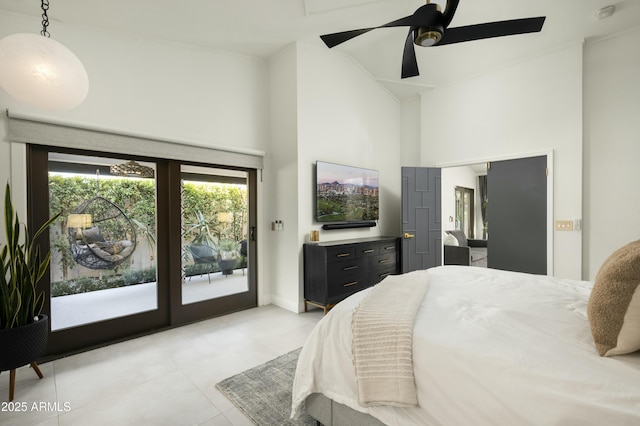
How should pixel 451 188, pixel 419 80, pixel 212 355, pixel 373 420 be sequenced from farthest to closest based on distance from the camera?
pixel 451 188, pixel 419 80, pixel 212 355, pixel 373 420

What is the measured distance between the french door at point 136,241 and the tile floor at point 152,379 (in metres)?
0.31

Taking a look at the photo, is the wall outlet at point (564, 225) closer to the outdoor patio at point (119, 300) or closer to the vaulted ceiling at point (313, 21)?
the vaulted ceiling at point (313, 21)

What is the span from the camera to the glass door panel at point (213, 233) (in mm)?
3355

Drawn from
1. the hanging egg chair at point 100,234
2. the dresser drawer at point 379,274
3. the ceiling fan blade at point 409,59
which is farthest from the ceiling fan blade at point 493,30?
the hanging egg chair at point 100,234

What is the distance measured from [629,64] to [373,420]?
4.55 metres

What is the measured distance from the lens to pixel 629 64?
3.21 m

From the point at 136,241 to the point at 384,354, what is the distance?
2.82 meters

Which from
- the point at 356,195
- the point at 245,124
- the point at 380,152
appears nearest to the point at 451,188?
the point at 380,152

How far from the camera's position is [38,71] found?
1.67 meters

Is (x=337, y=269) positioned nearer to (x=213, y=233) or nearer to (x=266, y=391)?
(x=213, y=233)

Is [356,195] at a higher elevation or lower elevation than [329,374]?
higher

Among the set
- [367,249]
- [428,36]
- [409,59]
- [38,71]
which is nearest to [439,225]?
[367,249]

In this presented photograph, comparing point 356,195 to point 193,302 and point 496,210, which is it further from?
point 193,302

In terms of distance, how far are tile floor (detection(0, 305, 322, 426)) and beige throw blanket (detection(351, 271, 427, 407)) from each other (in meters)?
0.92
